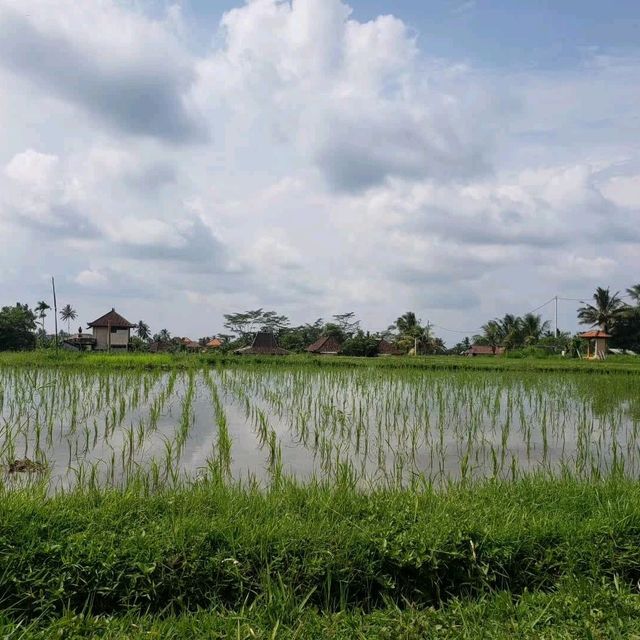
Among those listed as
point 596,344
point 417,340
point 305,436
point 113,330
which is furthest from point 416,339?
point 305,436

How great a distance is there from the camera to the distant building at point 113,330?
100 feet

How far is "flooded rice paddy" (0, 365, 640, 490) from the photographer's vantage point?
4.27m

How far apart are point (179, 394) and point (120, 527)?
662cm

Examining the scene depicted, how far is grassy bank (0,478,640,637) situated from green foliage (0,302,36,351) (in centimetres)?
3227

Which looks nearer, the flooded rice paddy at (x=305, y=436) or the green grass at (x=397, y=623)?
the green grass at (x=397, y=623)

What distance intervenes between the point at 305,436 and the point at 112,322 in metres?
27.6

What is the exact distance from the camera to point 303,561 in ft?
8.00

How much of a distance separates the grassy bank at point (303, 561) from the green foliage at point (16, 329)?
106 feet

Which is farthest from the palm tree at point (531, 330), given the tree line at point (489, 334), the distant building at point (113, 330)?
the distant building at point (113, 330)

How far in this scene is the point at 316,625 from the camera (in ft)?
6.72

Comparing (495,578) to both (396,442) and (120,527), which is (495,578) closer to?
(120,527)

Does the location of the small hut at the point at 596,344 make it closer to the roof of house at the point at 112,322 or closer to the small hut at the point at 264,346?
the small hut at the point at 264,346

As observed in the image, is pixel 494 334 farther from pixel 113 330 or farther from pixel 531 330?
pixel 113 330

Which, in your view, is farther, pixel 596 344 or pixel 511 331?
pixel 511 331
